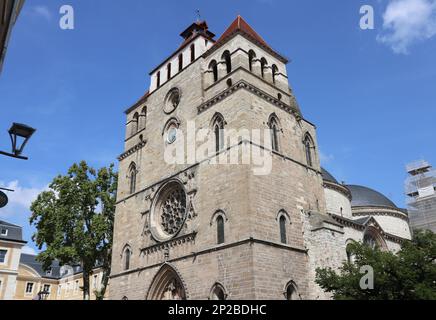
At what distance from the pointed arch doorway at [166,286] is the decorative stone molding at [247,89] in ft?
27.7

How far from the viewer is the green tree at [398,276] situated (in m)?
12.7

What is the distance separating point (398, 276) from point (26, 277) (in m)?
42.7

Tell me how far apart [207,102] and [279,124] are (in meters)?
3.96

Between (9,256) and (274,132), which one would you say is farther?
(9,256)

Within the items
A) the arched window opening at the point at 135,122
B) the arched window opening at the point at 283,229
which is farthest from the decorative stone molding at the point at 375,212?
the arched window opening at the point at 135,122

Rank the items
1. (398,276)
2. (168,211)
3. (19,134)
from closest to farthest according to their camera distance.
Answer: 1. (19,134)
2. (398,276)
3. (168,211)

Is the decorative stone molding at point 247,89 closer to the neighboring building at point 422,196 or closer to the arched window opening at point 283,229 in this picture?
the arched window opening at point 283,229

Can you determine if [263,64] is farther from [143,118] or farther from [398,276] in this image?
[398,276]

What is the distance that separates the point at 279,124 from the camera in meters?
20.4

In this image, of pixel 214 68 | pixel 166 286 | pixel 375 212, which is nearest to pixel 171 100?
pixel 214 68

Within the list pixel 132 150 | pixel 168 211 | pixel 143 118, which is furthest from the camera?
pixel 143 118

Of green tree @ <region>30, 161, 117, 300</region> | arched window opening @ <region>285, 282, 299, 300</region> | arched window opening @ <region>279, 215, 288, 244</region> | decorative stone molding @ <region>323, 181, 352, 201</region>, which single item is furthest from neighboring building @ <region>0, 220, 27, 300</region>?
decorative stone molding @ <region>323, 181, 352, 201</region>

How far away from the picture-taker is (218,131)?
19734 millimetres
